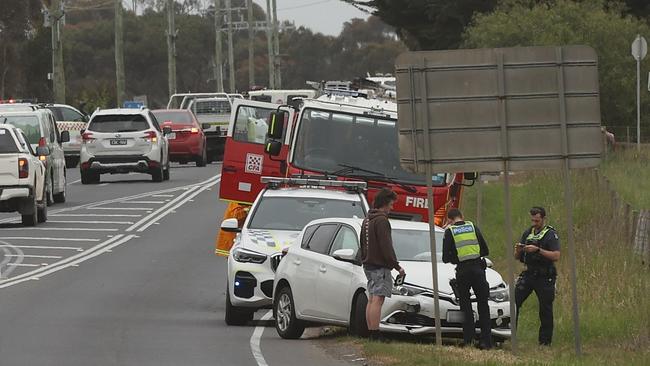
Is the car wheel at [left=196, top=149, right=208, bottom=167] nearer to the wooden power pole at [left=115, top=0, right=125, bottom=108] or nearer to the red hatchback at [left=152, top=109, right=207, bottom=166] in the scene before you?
the red hatchback at [left=152, top=109, right=207, bottom=166]

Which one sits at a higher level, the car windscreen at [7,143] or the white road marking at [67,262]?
the car windscreen at [7,143]

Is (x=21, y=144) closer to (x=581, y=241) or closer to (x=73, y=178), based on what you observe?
(x=581, y=241)

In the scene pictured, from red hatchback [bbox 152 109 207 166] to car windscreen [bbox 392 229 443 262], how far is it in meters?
28.4

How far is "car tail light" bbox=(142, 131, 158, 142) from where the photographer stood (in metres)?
40.0

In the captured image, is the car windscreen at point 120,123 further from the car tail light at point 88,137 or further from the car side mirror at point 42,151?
the car side mirror at point 42,151

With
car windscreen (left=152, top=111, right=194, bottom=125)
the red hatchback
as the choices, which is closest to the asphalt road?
the red hatchback

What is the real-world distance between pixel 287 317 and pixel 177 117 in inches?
1184

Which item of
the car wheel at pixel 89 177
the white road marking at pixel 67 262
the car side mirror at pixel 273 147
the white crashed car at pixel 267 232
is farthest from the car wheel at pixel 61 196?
the white crashed car at pixel 267 232

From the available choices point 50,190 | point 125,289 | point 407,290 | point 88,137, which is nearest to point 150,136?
point 88,137

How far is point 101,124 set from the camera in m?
40.1

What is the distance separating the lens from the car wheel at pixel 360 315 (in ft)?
54.4

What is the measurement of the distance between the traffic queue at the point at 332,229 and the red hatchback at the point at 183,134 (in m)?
21.1

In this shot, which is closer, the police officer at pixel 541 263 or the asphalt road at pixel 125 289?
the asphalt road at pixel 125 289

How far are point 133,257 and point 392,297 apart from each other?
11.1m
